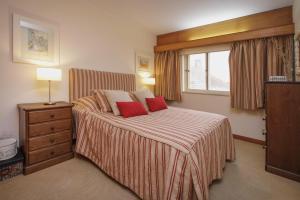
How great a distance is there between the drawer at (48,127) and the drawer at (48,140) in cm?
5

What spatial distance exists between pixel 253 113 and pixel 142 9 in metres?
2.91

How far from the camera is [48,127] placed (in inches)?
82.6

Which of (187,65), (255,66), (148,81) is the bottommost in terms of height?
(148,81)

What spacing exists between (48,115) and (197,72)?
10.9 feet

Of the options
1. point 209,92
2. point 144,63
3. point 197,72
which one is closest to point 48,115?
point 144,63

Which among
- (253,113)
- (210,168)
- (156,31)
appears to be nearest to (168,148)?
(210,168)

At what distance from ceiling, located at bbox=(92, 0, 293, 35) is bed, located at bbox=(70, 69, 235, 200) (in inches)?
76.0

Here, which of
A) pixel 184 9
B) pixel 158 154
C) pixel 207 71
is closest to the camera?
pixel 158 154

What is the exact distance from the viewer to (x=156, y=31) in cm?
427

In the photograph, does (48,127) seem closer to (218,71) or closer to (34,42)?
(34,42)

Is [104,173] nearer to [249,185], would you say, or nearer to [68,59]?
[249,185]

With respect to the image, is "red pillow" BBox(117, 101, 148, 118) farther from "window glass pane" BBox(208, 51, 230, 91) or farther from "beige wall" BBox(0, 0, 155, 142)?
"window glass pane" BBox(208, 51, 230, 91)

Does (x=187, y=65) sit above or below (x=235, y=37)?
below

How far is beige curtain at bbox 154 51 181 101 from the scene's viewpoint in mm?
4203
